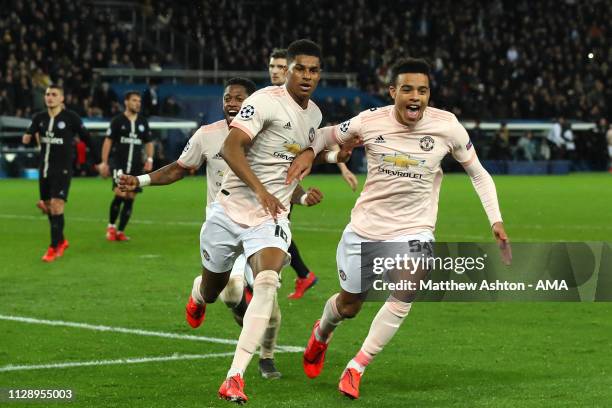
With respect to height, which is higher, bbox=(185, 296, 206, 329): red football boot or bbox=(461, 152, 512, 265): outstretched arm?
bbox=(461, 152, 512, 265): outstretched arm

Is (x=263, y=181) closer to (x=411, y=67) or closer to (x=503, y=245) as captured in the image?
(x=411, y=67)

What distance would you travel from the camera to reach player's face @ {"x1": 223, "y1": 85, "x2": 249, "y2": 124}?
375 inches

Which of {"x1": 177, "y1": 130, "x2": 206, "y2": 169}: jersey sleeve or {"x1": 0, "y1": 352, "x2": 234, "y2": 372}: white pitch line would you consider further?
{"x1": 177, "y1": 130, "x2": 206, "y2": 169}: jersey sleeve

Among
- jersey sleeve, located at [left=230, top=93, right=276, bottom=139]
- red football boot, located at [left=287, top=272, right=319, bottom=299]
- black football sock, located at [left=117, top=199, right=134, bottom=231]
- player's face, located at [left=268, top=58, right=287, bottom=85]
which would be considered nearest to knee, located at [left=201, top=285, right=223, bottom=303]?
jersey sleeve, located at [left=230, top=93, right=276, bottom=139]

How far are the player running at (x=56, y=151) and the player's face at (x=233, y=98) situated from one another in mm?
7419

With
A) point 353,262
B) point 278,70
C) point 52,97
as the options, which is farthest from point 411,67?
point 52,97

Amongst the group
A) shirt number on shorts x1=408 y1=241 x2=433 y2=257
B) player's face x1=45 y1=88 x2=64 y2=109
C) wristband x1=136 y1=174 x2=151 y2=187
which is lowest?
player's face x1=45 y1=88 x2=64 y2=109

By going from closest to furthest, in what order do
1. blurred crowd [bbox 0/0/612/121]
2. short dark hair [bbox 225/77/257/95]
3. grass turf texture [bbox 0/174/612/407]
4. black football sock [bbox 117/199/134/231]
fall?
grass turf texture [bbox 0/174/612/407]
short dark hair [bbox 225/77/257/95]
black football sock [bbox 117/199/134/231]
blurred crowd [bbox 0/0/612/121]

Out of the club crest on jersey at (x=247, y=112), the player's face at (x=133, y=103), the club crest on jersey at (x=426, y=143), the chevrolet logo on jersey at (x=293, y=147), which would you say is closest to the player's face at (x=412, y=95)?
the club crest on jersey at (x=426, y=143)

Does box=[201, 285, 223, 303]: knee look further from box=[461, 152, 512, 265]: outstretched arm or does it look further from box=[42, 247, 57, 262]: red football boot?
box=[42, 247, 57, 262]: red football boot

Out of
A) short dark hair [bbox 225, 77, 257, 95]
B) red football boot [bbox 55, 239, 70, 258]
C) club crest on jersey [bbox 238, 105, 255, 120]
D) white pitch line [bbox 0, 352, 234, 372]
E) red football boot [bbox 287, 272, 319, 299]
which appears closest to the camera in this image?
club crest on jersey [bbox 238, 105, 255, 120]

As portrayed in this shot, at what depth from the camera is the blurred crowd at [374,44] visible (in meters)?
41.1

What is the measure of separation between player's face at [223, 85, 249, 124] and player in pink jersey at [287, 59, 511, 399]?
3.81ft

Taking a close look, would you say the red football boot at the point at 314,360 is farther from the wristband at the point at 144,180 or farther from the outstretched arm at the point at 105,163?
the outstretched arm at the point at 105,163
